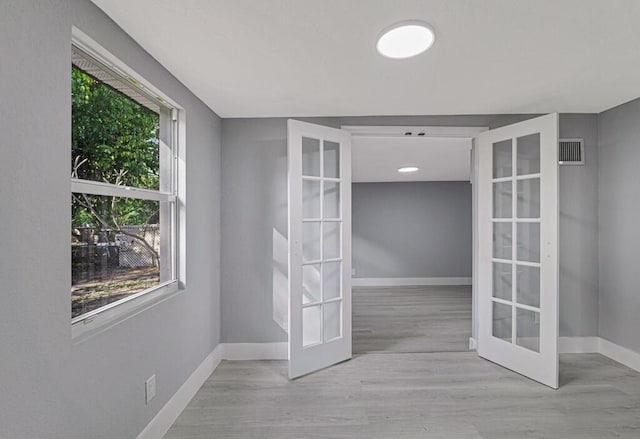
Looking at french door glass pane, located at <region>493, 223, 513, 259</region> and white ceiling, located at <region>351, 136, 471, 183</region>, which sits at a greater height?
white ceiling, located at <region>351, 136, 471, 183</region>

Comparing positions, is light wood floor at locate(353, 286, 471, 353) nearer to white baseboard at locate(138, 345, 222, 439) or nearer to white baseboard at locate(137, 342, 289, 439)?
white baseboard at locate(137, 342, 289, 439)

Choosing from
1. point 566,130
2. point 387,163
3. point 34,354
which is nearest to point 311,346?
point 34,354

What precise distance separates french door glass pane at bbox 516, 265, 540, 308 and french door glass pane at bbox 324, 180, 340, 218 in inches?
62.1

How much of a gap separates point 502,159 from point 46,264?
3116 mm

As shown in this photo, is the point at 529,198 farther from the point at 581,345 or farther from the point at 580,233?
the point at 581,345

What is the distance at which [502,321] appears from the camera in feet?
9.49

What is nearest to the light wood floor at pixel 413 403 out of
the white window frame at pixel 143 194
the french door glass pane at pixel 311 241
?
the white window frame at pixel 143 194

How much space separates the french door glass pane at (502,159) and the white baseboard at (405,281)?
4.12m

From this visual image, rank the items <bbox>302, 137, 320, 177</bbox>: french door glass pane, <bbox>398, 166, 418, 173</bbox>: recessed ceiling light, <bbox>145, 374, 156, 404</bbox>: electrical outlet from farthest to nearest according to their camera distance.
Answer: <bbox>398, 166, 418, 173</bbox>: recessed ceiling light, <bbox>302, 137, 320, 177</bbox>: french door glass pane, <bbox>145, 374, 156, 404</bbox>: electrical outlet

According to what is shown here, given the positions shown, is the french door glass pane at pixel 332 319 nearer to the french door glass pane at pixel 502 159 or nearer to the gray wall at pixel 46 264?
the gray wall at pixel 46 264

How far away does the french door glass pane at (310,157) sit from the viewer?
9.05 ft

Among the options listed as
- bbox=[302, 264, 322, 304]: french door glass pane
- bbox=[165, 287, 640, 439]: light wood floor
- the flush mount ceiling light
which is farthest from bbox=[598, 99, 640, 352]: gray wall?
→ bbox=[302, 264, 322, 304]: french door glass pane

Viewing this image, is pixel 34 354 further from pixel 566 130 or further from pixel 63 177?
pixel 566 130

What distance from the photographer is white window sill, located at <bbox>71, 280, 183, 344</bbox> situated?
1.39m
